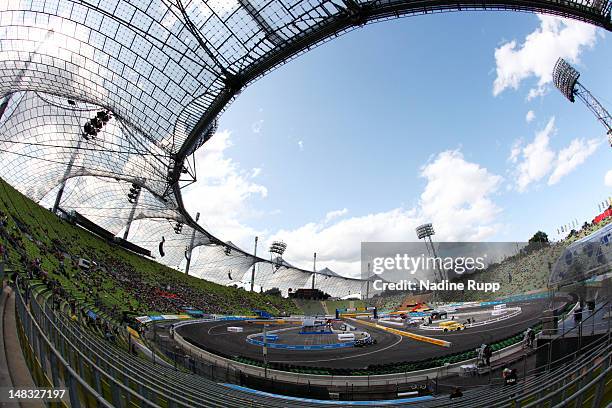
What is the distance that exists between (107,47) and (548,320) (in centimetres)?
3718

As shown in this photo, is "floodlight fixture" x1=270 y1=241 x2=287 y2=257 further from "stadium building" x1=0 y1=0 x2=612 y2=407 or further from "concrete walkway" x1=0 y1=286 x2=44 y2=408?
"concrete walkway" x1=0 y1=286 x2=44 y2=408

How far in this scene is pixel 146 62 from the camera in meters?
31.8

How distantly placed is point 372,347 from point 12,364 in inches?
1403

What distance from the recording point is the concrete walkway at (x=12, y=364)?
17.7ft

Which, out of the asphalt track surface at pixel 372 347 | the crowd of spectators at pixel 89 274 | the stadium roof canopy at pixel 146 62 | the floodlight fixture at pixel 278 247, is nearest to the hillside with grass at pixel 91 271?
the crowd of spectators at pixel 89 274

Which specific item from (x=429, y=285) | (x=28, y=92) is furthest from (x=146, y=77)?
(x=429, y=285)

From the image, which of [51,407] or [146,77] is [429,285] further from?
[51,407]

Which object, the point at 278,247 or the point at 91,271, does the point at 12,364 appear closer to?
the point at 91,271

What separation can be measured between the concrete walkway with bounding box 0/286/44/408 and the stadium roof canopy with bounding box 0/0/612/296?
72.4ft

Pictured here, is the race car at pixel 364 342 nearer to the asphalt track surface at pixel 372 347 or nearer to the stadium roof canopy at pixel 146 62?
the asphalt track surface at pixel 372 347

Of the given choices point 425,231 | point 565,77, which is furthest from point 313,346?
point 425,231

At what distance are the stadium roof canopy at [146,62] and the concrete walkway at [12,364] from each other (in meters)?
22.1

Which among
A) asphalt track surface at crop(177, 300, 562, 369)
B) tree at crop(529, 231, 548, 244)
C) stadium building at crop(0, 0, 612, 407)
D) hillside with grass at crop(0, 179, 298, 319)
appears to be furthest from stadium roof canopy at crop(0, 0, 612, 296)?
tree at crop(529, 231, 548, 244)

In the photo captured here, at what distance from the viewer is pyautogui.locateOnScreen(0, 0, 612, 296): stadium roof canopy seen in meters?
24.5
